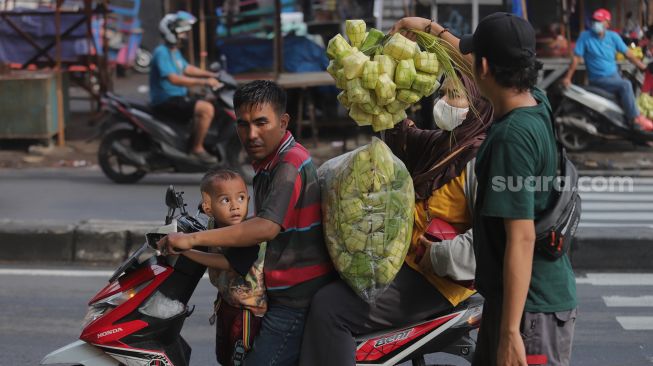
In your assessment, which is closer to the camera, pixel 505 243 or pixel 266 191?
pixel 505 243

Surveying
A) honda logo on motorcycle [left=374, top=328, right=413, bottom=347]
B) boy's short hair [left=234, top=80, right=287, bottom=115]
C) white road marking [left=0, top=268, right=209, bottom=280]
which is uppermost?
boy's short hair [left=234, top=80, right=287, bottom=115]

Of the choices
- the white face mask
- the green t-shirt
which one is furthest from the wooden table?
the green t-shirt

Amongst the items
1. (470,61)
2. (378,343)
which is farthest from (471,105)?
(378,343)

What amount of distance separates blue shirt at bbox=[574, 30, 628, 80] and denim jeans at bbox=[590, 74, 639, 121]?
0.07 metres

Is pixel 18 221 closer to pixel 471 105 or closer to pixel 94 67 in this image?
pixel 471 105

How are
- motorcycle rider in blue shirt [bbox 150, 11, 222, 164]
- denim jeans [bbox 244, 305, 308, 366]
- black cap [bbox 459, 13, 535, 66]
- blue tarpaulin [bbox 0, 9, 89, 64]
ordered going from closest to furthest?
black cap [bbox 459, 13, 535, 66], denim jeans [bbox 244, 305, 308, 366], motorcycle rider in blue shirt [bbox 150, 11, 222, 164], blue tarpaulin [bbox 0, 9, 89, 64]

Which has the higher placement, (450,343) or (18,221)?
(450,343)

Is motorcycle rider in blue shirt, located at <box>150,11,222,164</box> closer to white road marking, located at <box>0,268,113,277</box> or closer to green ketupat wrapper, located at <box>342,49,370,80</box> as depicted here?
white road marking, located at <box>0,268,113,277</box>

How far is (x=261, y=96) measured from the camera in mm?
3143

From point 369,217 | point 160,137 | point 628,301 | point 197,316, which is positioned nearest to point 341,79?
point 369,217

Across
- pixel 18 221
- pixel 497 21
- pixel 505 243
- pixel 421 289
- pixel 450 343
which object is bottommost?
pixel 18 221

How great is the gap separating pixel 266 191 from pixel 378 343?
64cm

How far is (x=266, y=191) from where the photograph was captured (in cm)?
317

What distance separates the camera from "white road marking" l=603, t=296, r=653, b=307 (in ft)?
19.6
